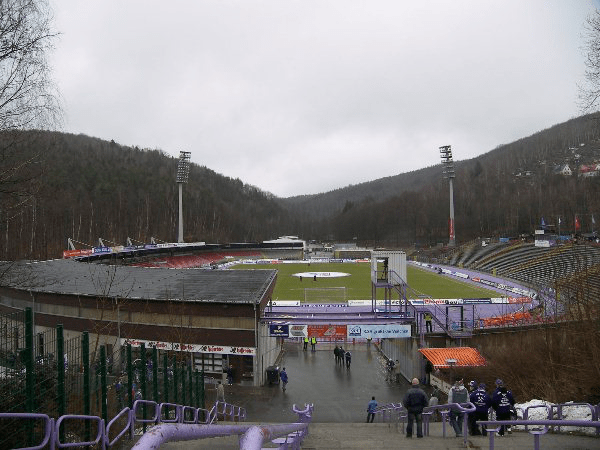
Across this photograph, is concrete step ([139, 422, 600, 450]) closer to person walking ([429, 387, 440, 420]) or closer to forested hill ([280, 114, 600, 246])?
person walking ([429, 387, 440, 420])

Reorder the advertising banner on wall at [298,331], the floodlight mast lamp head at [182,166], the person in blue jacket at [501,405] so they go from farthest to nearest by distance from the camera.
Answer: the floodlight mast lamp head at [182,166] → the advertising banner on wall at [298,331] → the person in blue jacket at [501,405]

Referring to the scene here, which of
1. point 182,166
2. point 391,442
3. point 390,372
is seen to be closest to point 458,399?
point 391,442

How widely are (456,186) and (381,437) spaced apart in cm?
17175

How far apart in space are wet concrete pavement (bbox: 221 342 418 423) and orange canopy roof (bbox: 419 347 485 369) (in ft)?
7.25

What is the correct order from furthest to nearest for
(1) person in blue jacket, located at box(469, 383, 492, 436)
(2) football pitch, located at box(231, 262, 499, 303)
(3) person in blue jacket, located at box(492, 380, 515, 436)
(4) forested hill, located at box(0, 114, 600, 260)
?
Answer: (4) forested hill, located at box(0, 114, 600, 260) < (2) football pitch, located at box(231, 262, 499, 303) < (1) person in blue jacket, located at box(469, 383, 492, 436) < (3) person in blue jacket, located at box(492, 380, 515, 436)

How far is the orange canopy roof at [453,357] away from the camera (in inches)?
747

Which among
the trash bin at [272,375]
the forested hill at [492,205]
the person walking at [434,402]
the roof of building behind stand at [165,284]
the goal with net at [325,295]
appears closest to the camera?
the person walking at [434,402]

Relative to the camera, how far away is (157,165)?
17300 cm

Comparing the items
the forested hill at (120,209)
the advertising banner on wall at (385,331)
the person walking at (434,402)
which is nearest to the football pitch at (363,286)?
the advertising banner on wall at (385,331)

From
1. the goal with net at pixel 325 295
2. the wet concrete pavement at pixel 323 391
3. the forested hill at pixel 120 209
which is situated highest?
the forested hill at pixel 120 209

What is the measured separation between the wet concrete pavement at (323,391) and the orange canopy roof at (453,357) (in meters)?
2.21

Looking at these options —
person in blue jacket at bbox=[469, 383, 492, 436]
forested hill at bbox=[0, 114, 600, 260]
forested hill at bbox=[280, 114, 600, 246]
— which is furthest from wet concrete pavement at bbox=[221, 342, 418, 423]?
forested hill at bbox=[280, 114, 600, 246]

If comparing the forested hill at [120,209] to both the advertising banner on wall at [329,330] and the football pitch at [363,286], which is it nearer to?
the football pitch at [363,286]

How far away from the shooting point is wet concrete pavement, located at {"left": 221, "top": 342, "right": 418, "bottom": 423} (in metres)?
17.6
